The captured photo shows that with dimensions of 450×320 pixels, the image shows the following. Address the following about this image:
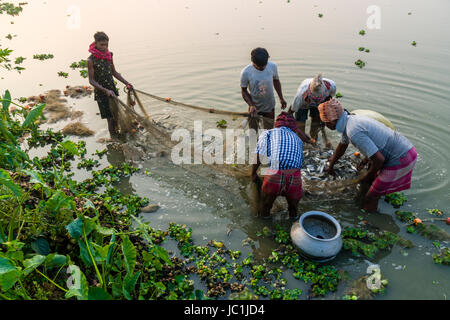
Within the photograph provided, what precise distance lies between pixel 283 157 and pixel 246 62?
7.26m

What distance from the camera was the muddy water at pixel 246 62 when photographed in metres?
4.30

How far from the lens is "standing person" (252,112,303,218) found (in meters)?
3.48

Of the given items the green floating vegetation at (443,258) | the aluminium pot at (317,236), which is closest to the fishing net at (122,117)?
the aluminium pot at (317,236)

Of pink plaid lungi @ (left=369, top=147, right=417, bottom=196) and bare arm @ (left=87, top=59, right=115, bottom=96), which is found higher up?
bare arm @ (left=87, top=59, right=115, bottom=96)

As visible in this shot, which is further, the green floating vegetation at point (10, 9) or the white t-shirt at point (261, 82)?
the green floating vegetation at point (10, 9)

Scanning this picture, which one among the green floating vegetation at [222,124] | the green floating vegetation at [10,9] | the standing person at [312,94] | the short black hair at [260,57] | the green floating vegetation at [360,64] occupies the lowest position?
the green floating vegetation at [222,124]

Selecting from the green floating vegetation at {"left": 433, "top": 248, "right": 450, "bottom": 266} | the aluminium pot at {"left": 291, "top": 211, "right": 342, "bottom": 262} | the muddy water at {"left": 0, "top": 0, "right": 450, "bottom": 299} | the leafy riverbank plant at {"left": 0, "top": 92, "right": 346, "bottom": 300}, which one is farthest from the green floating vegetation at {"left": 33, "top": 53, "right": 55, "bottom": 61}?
the green floating vegetation at {"left": 433, "top": 248, "right": 450, "bottom": 266}

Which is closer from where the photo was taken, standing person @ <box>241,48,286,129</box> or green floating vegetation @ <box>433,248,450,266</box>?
green floating vegetation @ <box>433,248,450,266</box>

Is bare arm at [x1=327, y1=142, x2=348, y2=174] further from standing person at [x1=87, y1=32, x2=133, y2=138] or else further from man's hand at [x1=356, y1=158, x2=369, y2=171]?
standing person at [x1=87, y1=32, x2=133, y2=138]

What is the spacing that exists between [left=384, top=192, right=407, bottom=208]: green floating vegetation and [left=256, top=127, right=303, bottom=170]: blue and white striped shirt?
6.67 ft

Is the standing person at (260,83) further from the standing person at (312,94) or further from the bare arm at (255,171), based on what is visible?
the bare arm at (255,171)

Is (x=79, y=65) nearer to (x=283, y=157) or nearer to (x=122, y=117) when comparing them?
(x=122, y=117)

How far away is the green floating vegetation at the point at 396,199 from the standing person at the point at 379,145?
1.94 ft

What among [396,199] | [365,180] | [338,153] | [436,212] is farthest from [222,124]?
[436,212]
